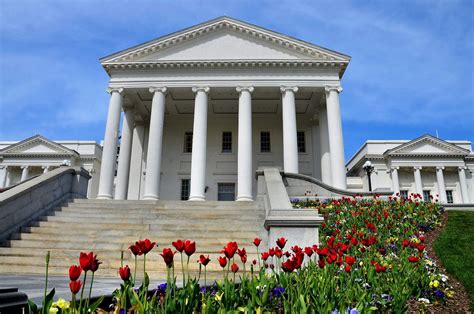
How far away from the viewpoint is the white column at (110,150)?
22781 millimetres

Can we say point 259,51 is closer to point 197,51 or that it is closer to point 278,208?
point 197,51

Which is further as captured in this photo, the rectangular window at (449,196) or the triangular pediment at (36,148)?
the triangular pediment at (36,148)

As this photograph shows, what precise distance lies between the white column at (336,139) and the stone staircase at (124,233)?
11416 mm

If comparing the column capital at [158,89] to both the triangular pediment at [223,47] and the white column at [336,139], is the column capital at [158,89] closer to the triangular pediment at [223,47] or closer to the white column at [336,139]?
the triangular pediment at [223,47]

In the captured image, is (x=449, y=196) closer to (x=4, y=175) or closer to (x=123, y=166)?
(x=123, y=166)

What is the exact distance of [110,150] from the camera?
2347 centimetres

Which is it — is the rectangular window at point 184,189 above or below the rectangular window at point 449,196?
below

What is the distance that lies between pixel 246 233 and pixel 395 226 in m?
4.56

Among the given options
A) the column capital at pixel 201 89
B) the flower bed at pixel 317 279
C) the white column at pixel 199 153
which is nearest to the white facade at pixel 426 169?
the column capital at pixel 201 89

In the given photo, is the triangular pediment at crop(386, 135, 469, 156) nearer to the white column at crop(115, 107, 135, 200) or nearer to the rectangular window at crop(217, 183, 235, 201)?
the rectangular window at crop(217, 183, 235, 201)

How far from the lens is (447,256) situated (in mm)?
7926

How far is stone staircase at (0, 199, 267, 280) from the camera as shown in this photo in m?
8.17

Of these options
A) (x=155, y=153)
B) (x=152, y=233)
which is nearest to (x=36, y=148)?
(x=155, y=153)

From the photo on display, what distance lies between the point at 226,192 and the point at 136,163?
8.16m
